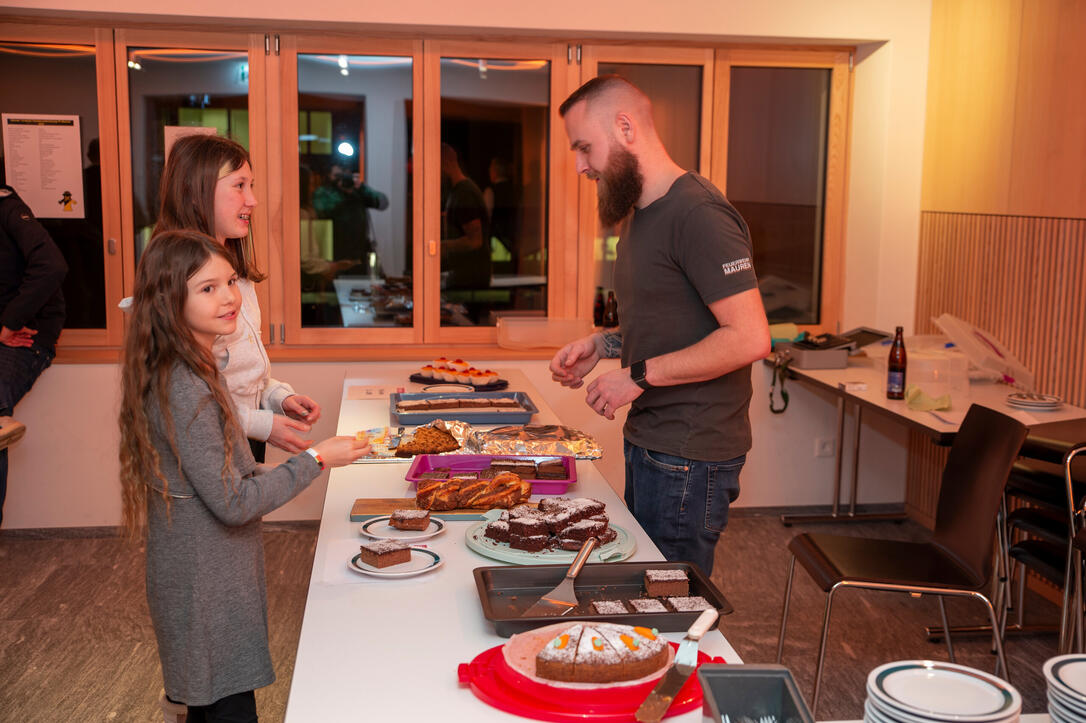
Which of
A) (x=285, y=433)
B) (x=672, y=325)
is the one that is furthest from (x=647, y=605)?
(x=285, y=433)

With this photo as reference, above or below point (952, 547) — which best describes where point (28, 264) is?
above

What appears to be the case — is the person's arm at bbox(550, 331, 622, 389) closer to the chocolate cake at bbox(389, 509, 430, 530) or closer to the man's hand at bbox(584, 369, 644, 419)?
the man's hand at bbox(584, 369, 644, 419)

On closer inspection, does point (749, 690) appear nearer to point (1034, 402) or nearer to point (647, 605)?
point (647, 605)

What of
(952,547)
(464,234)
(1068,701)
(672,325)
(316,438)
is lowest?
(316,438)

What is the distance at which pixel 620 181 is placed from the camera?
2426 millimetres

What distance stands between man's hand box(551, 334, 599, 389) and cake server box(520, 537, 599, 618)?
0.98m

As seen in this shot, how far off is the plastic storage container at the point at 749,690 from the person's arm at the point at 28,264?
3918 millimetres

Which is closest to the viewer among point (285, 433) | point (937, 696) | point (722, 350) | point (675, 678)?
point (937, 696)

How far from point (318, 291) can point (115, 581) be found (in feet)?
5.17

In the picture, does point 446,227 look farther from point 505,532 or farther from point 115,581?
point 505,532

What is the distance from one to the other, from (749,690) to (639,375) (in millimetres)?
1164

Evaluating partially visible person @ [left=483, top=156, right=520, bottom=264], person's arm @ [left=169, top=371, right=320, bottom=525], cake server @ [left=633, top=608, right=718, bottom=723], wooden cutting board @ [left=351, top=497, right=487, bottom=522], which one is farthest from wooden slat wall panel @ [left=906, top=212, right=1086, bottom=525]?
person's arm @ [left=169, top=371, right=320, bottom=525]

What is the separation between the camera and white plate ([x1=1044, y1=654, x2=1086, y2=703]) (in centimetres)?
117

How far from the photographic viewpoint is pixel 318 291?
492cm
